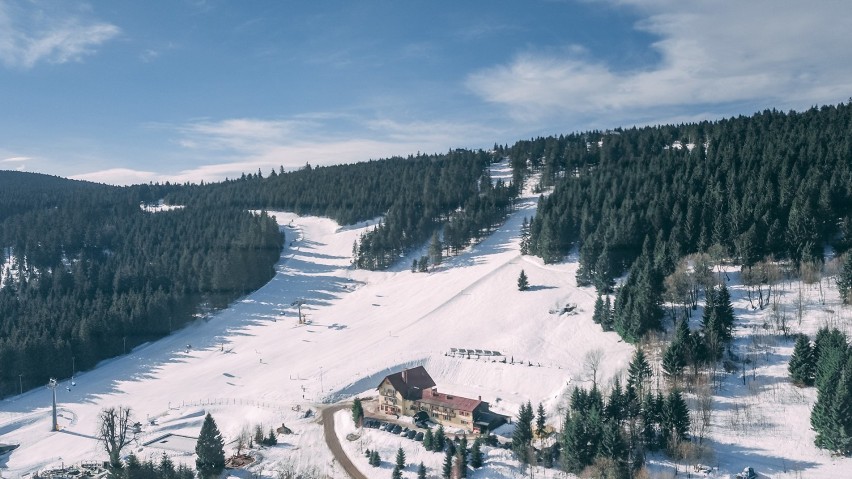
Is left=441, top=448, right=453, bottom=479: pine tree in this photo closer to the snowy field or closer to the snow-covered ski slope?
the snowy field

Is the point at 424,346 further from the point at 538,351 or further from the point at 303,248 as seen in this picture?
the point at 303,248

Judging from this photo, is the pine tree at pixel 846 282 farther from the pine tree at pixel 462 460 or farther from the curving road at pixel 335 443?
the curving road at pixel 335 443

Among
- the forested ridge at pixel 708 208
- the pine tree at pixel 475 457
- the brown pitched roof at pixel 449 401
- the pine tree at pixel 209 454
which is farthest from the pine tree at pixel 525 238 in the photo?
the pine tree at pixel 209 454

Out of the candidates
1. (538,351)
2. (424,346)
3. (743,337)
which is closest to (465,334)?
(424,346)

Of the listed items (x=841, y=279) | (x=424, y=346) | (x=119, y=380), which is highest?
(x=841, y=279)

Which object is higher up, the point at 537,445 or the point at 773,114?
the point at 773,114

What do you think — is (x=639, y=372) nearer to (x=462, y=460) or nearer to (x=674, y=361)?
(x=674, y=361)
